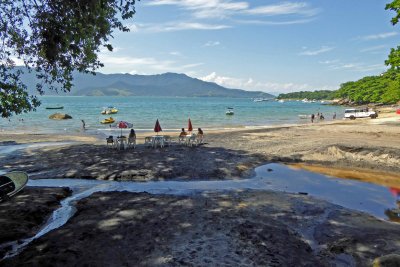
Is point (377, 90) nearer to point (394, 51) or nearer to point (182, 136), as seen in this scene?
point (394, 51)

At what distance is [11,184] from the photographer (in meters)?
14.4

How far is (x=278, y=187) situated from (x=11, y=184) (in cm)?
1291

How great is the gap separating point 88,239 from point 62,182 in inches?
347

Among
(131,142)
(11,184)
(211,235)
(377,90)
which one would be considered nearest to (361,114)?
(131,142)

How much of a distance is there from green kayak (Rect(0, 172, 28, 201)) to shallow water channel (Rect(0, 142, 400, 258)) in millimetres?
1539

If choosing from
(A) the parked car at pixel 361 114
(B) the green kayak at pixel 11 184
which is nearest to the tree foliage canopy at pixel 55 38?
(B) the green kayak at pixel 11 184

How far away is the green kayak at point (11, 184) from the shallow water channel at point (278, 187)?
1539 mm

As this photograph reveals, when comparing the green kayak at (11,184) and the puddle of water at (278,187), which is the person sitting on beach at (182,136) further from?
the green kayak at (11,184)

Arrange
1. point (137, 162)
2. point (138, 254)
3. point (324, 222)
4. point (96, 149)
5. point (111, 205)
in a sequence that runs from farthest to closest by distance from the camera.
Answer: point (96, 149) < point (137, 162) < point (111, 205) < point (324, 222) < point (138, 254)

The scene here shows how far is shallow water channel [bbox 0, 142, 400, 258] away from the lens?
1414 centimetres

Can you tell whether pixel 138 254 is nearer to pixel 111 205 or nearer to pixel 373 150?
pixel 111 205

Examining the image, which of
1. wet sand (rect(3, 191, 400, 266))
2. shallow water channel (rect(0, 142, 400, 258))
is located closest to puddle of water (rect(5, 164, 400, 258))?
shallow water channel (rect(0, 142, 400, 258))

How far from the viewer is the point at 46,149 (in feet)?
89.0

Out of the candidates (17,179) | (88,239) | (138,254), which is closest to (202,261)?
(138,254)
